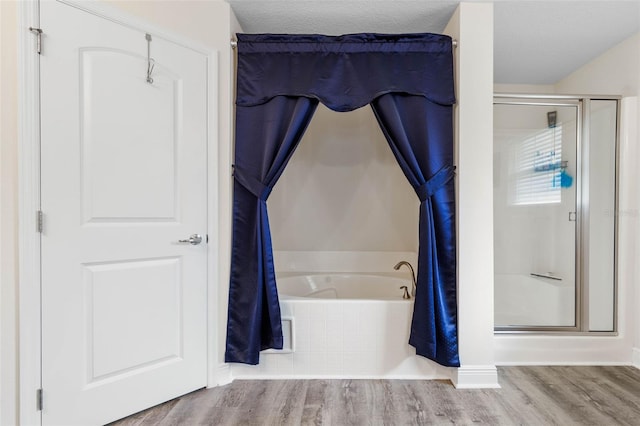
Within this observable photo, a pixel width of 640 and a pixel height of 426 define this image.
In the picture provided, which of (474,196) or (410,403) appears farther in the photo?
(474,196)

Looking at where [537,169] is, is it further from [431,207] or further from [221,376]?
[221,376]

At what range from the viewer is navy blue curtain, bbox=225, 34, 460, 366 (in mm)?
2053

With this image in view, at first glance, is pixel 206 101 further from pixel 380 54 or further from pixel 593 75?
pixel 593 75

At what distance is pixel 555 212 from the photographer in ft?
8.94

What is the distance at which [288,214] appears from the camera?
3.08 m

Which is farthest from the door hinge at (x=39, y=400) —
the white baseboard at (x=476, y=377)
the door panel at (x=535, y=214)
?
the door panel at (x=535, y=214)

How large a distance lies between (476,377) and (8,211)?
8.53 feet

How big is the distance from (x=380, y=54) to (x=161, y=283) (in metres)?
1.91

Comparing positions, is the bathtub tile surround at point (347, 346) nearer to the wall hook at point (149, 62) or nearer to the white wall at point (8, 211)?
Answer: the white wall at point (8, 211)

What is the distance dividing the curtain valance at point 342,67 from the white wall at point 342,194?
937 mm

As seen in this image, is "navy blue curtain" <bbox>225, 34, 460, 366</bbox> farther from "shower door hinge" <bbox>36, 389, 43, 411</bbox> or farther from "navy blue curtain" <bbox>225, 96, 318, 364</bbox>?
"shower door hinge" <bbox>36, 389, 43, 411</bbox>

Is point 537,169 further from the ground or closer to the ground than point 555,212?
further from the ground

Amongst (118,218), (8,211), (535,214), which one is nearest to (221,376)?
(118,218)

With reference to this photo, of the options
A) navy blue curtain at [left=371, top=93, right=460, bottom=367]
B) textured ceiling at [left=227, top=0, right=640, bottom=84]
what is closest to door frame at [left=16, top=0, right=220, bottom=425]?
textured ceiling at [left=227, top=0, right=640, bottom=84]
